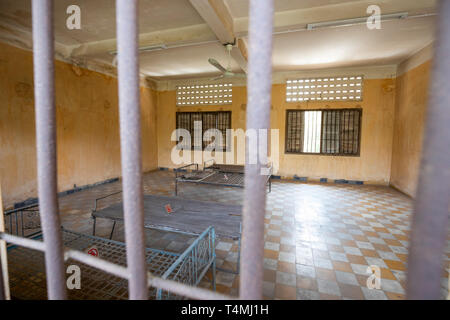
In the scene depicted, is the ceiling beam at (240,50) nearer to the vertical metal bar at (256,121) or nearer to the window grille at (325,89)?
the window grille at (325,89)

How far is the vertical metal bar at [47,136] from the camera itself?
64cm

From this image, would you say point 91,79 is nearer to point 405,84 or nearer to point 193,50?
point 193,50

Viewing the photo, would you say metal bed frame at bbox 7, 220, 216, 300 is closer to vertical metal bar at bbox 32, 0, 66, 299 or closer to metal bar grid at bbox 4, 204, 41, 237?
metal bar grid at bbox 4, 204, 41, 237

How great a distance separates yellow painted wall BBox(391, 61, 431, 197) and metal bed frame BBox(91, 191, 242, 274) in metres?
5.19

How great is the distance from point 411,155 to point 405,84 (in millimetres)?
2192

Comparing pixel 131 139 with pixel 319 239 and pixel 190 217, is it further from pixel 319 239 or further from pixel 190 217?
pixel 319 239

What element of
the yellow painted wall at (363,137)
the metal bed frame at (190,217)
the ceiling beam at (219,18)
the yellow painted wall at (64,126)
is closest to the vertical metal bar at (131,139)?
the metal bed frame at (190,217)

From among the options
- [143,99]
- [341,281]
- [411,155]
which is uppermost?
[143,99]

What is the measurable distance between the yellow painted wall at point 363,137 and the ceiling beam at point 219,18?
11.7 ft

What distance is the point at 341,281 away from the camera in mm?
2578

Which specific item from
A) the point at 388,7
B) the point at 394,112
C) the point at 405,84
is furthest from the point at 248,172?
the point at 394,112

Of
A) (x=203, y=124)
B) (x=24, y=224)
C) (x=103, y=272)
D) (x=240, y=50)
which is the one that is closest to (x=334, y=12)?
(x=240, y=50)

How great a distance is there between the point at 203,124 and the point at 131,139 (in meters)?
8.93

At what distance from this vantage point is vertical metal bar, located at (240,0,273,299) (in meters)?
0.49
